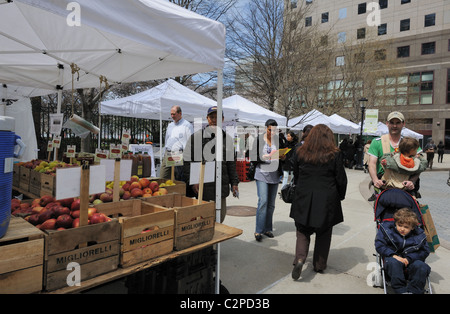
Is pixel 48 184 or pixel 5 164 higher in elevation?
pixel 5 164

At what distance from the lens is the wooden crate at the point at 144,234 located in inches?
86.6

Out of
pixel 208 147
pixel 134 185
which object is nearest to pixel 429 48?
pixel 208 147

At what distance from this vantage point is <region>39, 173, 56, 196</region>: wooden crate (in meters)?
3.41

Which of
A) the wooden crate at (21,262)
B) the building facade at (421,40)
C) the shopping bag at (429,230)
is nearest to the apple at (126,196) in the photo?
the wooden crate at (21,262)

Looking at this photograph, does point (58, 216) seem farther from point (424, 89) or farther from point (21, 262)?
point (424, 89)

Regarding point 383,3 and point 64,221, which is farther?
point 383,3

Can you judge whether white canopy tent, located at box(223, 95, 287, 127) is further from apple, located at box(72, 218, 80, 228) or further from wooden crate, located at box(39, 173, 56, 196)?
apple, located at box(72, 218, 80, 228)

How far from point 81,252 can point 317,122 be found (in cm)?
1587

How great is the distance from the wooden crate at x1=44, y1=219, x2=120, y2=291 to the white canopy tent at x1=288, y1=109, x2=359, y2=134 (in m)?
14.7

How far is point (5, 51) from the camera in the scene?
436 cm

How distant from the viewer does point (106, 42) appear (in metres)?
4.45

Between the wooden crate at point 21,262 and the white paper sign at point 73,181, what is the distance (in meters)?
0.28
